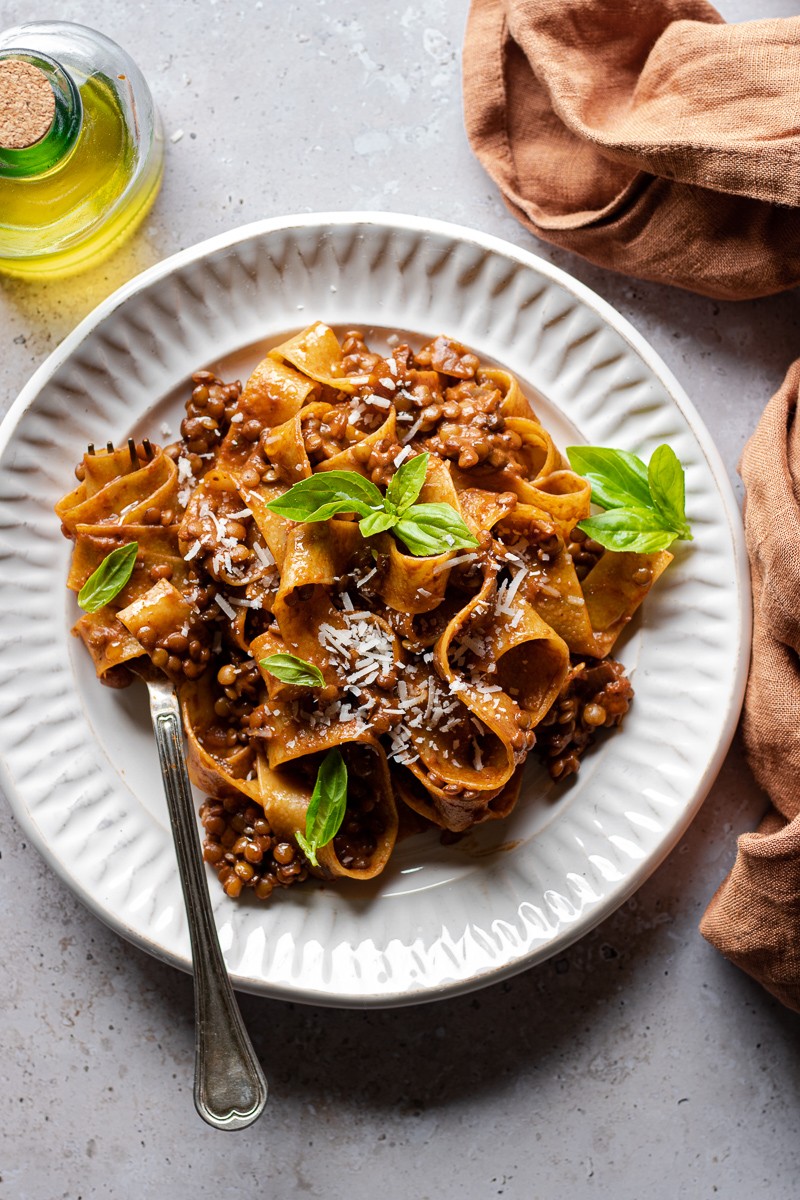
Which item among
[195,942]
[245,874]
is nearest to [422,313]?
[245,874]

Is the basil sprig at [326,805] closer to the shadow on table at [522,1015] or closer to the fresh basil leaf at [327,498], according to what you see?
the fresh basil leaf at [327,498]

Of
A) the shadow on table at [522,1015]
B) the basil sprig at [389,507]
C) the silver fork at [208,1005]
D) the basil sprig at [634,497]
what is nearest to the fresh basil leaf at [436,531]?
the basil sprig at [389,507]

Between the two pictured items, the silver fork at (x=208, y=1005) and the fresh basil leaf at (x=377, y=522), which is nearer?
the fresh basil leaf at (x=377, y=522)

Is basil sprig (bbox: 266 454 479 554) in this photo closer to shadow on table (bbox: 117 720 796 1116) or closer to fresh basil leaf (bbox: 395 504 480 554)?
fresh basil leaf (bbox: 395 504 480 554)

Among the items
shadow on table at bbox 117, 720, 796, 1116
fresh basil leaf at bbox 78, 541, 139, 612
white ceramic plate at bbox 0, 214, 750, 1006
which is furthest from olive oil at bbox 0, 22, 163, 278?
shadow on table at bbox 117, 720, 796, 1116

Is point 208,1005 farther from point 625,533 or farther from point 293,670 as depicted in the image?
point 625,533
